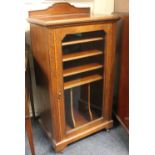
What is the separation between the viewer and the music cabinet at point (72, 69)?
4.24ft

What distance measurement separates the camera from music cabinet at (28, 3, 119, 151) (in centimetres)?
129

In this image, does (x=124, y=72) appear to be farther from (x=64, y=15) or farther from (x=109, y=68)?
(x=64, y=15)

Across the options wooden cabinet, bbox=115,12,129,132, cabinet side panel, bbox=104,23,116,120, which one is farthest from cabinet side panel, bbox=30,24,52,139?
wooden cabinet, bbox=115,12,129,132

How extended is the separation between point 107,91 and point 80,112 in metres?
0.28

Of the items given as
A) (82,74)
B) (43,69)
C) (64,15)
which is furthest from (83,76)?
(64,15)

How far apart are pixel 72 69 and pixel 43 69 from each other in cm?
20

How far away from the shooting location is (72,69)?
145cm

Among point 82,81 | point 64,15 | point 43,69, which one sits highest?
point 64,15

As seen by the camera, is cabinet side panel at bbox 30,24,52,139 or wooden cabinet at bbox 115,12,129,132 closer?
cabinet side panel at bbox 30,24,52,139

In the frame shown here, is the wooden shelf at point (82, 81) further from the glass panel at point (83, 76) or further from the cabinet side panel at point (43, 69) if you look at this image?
the cabinet side panel at point (43, 69)

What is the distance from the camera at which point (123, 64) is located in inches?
61.7

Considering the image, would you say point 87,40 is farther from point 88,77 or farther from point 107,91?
point 107,91

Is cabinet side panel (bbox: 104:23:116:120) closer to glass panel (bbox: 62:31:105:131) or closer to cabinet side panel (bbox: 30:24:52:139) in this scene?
glass panel (bbox: 62:31:105:131)
